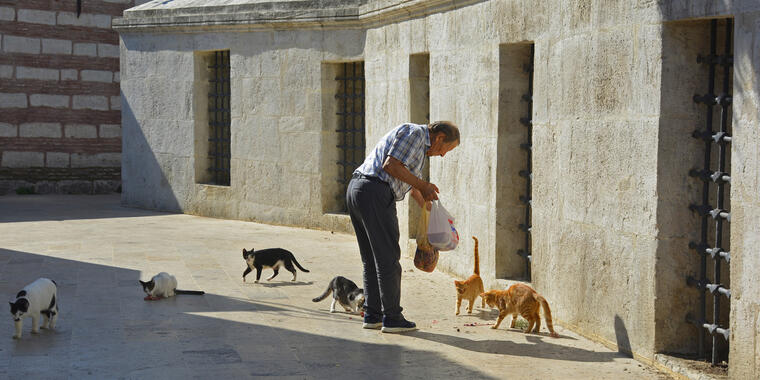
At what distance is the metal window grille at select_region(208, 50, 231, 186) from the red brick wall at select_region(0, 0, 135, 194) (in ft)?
15.9

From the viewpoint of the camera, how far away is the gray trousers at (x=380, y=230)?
21.1ft

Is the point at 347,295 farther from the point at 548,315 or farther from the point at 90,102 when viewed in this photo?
the point at 90,102

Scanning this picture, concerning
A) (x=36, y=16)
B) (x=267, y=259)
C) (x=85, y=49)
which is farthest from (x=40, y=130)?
(x=267, y=259)

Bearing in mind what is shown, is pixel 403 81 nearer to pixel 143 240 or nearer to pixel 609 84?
pixel 143 240

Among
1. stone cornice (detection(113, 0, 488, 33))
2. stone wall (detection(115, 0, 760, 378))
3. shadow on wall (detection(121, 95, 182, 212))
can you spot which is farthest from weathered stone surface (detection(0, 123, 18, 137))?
stone cornice (detection(113, 0, 488, 33))

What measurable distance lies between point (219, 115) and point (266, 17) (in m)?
2.18

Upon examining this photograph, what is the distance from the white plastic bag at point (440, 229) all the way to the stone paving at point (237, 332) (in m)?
0.67

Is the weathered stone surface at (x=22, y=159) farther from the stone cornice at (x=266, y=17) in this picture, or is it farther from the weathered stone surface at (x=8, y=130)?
the stone cornice at (x=266, y=17)

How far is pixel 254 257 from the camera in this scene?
871 cm

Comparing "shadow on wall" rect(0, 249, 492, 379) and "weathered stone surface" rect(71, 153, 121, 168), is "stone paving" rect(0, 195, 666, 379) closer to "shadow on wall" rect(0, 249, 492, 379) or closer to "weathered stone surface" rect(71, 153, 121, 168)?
"shadow on wall" rect(0, 249, 492, 379)

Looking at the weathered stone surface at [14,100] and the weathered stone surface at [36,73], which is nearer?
the weathered stone surface at [14,100]

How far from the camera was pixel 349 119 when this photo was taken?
13.4 m

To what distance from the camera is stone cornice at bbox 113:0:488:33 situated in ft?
37.6

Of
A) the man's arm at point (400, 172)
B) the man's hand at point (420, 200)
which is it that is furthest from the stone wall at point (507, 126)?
the man's arm at point (400, 172)
